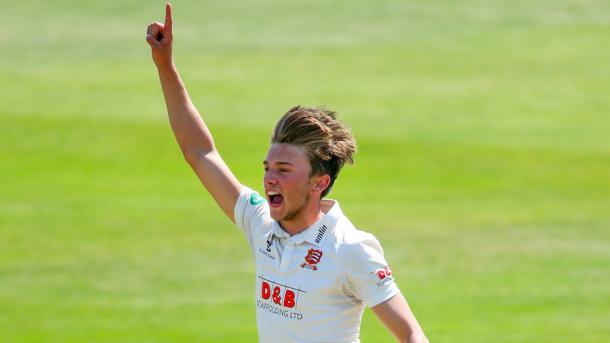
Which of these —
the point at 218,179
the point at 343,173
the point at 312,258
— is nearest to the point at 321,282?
the point at 312,258

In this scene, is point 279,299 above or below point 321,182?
below

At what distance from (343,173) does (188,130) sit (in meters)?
16.5

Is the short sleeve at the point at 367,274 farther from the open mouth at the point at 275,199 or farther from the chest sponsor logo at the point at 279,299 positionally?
the open mouth at the point at 275,199

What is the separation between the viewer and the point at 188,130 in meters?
6.15

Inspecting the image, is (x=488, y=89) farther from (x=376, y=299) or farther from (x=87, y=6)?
(x=376, y=299)

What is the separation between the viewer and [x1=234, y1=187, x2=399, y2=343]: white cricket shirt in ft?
17.4

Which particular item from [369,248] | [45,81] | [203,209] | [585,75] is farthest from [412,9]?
[369,248]

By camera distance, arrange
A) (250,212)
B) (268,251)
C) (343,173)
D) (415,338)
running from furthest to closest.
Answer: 1. (343,173)
2. (250,212)
3. (268,251)
4. (415,338)

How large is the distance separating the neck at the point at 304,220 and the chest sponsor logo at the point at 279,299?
0.24 metres

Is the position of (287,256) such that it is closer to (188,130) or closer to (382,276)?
(382,276)

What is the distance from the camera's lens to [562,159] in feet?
78.4

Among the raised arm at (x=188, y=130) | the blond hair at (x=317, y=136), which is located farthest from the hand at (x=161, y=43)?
the blond hair at (x=317, y=136)

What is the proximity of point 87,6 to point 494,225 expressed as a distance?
1089 inches

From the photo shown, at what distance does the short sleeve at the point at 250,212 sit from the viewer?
5844mm
